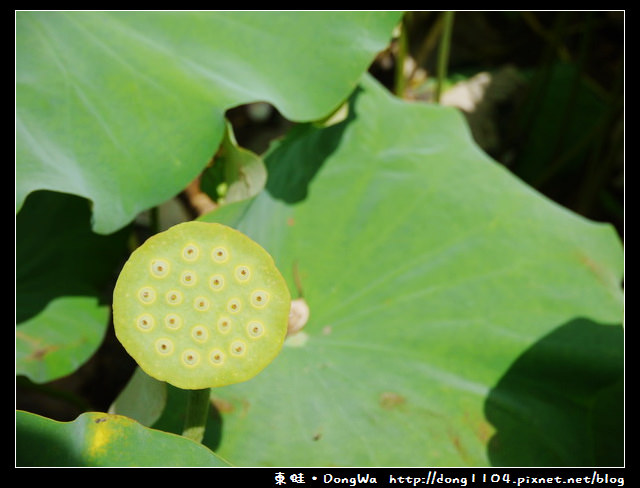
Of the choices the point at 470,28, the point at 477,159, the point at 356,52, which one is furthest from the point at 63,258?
the point at 470,28

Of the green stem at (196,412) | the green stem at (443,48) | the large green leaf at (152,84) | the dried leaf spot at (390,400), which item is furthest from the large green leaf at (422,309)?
the green stem at (443,48)

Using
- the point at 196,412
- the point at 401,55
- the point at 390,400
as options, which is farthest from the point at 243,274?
the point at 401,55

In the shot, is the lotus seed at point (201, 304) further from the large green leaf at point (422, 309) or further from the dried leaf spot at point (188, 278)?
the large green leaf at point (422, 309)

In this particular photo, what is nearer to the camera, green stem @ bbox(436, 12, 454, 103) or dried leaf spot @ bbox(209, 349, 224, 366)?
dried leaf spot @ bbox(209, 349, 224, 366)

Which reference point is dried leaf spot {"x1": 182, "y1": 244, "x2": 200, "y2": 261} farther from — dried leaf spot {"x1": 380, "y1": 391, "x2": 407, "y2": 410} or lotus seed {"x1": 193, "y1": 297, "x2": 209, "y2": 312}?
dried leaf spot {"x1": 380, "y1": 391, "x2": 407, "y2": 410}

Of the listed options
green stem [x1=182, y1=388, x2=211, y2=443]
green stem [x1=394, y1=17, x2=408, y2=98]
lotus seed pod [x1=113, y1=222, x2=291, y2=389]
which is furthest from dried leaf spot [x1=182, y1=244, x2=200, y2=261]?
green stem [x1=394, y1=17, x2=408, y2=98]
